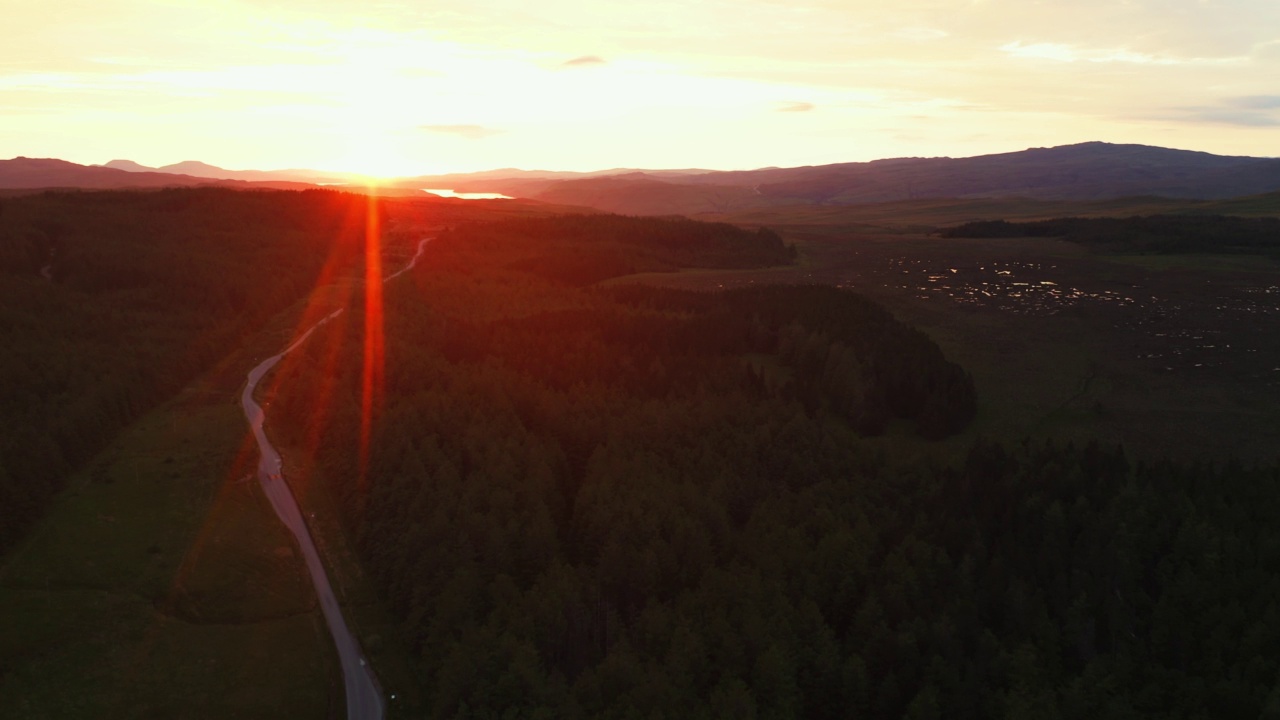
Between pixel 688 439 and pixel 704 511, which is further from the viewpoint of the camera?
pixel 688 439

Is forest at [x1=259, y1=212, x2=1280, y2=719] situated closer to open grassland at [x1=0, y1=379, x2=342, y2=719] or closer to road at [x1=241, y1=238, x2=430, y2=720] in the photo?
road at [x1=241, y1=238, x2=430, y2=720]

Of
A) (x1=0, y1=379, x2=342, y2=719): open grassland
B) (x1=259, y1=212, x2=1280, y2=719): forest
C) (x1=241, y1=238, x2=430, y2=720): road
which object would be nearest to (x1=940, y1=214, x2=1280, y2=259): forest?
(x1=259, y1=212, x2=1280, y2=719): forest

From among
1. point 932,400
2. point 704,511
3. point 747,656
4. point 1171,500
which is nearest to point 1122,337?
point 932,400

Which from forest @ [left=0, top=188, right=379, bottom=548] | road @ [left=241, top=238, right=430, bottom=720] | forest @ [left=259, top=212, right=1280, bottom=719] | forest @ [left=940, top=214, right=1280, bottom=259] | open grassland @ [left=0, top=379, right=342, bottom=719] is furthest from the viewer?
forest @ [left=940, top=214, right=1280, bottom=259]

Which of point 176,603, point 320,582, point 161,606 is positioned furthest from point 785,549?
point 161,606

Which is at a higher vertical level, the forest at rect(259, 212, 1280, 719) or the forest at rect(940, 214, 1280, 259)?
the forest at rect(940, 214, 1280, 259)

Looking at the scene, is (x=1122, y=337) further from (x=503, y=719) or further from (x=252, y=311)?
(x=252, y=311)
